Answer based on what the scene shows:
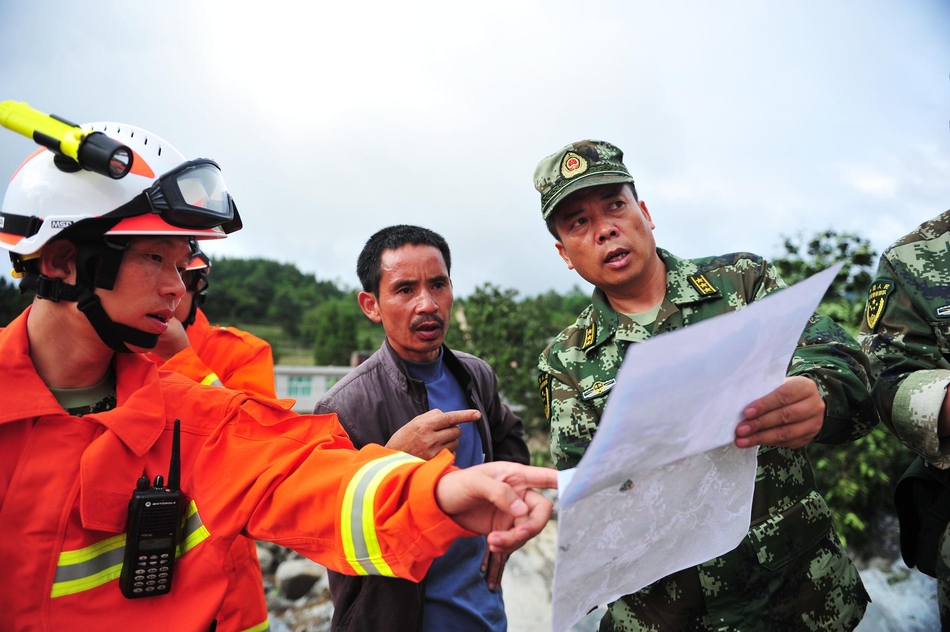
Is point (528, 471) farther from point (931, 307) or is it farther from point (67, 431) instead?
point (931, 307)

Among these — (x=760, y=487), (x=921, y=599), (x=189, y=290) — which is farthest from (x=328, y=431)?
(x=921, y=599)

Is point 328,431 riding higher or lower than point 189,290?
lower

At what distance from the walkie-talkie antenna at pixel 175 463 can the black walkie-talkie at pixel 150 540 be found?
0.03 m

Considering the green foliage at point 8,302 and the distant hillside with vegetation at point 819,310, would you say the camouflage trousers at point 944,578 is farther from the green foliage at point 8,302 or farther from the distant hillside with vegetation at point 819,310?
the green foliage at point 8,302

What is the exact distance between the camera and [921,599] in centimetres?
379

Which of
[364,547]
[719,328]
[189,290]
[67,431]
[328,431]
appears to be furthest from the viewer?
[189,290]

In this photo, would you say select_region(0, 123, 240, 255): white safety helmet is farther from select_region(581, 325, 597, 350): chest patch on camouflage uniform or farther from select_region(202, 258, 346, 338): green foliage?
select_region(202, 258, 346, 338): green foliage

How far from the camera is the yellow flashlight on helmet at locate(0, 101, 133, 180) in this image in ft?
5.70

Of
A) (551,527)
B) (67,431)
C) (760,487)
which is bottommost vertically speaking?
(551,527)

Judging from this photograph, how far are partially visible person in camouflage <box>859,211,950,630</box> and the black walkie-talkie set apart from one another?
2413 millimetres

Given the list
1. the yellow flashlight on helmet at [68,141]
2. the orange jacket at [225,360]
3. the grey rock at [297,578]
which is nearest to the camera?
the yellow flashlight on helmet at [68,141]

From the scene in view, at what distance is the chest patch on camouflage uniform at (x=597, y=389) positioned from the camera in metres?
2.21

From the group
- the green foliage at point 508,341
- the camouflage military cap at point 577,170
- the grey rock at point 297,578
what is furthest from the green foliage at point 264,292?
the camouflage military cap at point 577,170

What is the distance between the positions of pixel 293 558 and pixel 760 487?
4.94 m
